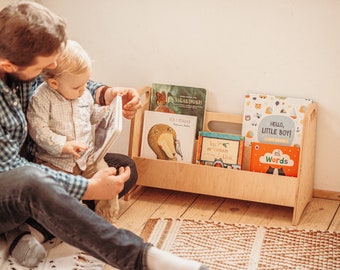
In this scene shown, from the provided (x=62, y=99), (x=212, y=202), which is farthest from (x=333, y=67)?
(x=62, y=99)

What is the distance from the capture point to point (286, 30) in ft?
7.77

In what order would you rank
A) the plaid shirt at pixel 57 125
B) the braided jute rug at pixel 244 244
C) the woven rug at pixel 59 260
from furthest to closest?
the braided jute rug at pixel 244 244, the plaid shirt at pixel 57 125, the woven rug at pixel 59 260

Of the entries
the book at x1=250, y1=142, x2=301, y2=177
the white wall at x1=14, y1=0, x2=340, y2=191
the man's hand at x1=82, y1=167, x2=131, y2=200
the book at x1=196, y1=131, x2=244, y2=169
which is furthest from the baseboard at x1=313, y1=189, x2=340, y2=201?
the man's hand at x1=82, y1=167, x2=131, y2=200

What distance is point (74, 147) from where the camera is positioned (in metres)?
1.83

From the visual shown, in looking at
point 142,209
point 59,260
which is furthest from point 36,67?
point 142,209

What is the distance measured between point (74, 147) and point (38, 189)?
300mm

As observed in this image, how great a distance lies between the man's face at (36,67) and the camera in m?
1.62

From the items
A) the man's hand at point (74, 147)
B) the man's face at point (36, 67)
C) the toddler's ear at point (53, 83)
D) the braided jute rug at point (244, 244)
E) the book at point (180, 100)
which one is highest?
Result: the man's face at point (36, 67)

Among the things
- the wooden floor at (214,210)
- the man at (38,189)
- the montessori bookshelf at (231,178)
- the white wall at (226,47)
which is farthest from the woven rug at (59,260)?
the white wall at (226,47)

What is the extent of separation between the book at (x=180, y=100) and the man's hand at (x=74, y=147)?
69 centimetres

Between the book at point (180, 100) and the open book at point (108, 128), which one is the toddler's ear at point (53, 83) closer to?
the open book at point (108, 128)

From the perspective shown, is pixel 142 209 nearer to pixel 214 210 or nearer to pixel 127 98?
pixel 214 210

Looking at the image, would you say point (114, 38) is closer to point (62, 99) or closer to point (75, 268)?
point (62, 99)

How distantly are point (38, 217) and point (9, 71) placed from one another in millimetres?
371
